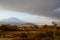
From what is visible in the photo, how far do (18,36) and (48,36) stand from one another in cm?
24

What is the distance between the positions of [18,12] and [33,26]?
171mm

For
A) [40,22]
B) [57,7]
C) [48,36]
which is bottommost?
[48,36]

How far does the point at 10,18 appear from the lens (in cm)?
104

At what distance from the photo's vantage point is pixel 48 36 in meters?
1.01

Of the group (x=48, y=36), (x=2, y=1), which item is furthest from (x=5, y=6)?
(x=48, y=36)

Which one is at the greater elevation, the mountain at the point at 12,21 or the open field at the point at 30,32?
the mountain at the point at 12,21

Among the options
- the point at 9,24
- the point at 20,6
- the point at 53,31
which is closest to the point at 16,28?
the point at 9,24

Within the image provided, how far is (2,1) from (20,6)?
6.0 inches

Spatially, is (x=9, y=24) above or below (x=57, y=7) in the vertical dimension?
below

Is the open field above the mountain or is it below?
below

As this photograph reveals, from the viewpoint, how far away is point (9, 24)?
3.35 feet

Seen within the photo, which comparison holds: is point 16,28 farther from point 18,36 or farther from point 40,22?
point 40,22

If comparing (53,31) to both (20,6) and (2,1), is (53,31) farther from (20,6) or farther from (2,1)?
(2,1)

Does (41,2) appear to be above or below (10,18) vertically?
above
